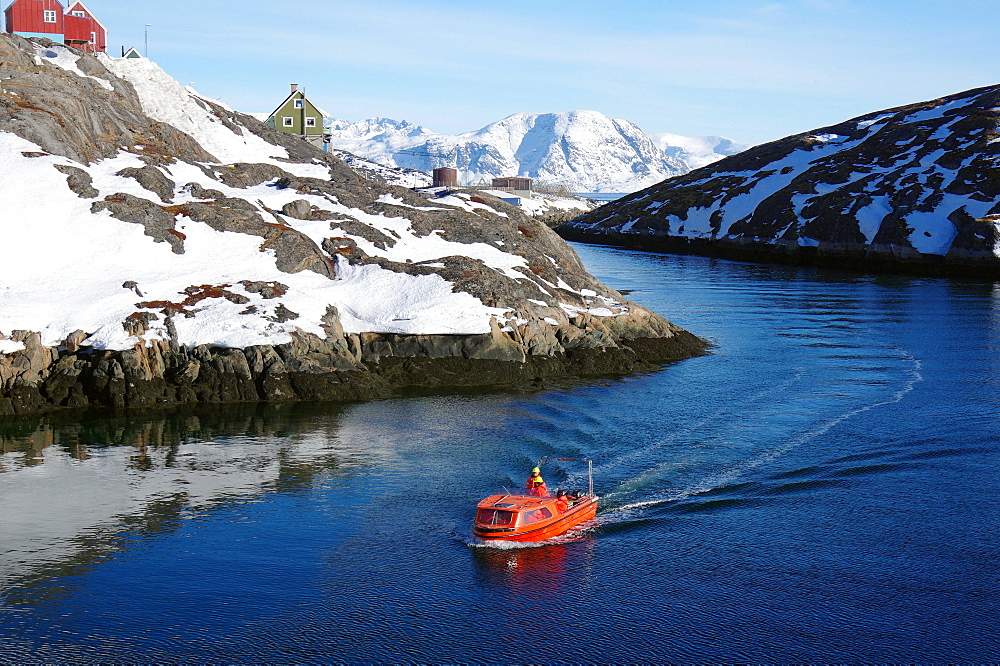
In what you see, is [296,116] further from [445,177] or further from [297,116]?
[445,177]

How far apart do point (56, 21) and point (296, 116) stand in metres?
36.7

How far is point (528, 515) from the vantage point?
3275 centimetres

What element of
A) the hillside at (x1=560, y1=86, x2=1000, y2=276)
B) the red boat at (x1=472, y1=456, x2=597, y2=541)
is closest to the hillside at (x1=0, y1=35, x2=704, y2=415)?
the red boat at (x1=472, y1=456, x2=597, y2=541)

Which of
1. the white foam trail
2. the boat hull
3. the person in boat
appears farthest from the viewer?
the white foam trail

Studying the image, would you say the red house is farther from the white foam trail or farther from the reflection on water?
the white foam trail

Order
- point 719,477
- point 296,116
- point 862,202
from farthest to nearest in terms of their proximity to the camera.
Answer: point 862,202, point 296,116, point 719,477

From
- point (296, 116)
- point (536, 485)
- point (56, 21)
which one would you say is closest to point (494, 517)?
point (536, 485)

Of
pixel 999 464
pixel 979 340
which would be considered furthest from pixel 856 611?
pixel 979 340

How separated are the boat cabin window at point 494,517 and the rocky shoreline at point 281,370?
20616mm

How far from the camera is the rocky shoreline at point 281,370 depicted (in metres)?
48.3

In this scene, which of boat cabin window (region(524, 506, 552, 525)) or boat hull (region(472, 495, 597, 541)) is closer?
boat hull (region(472, 495, 597, 541))

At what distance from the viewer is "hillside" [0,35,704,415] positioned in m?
50.2

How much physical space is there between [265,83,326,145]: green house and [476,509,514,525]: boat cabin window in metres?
100.0

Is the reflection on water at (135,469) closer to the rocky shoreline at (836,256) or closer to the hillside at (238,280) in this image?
the hillside at (238,280)
